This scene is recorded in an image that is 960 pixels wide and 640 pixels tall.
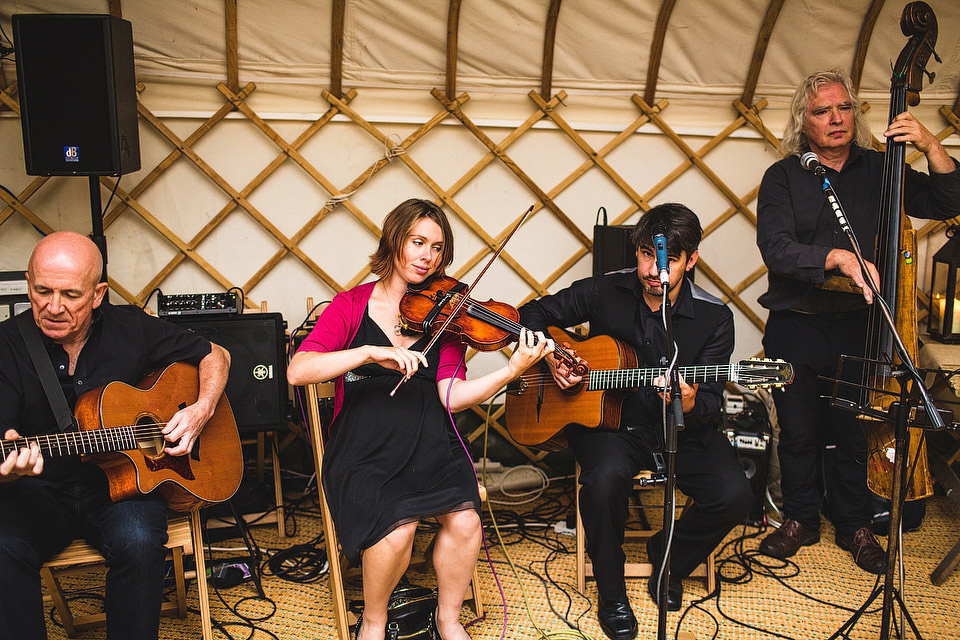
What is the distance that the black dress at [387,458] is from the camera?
2039mm

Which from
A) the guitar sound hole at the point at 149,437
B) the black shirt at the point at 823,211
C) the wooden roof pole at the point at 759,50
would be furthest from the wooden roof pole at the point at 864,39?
the guitar sound hole at the point at 149,437

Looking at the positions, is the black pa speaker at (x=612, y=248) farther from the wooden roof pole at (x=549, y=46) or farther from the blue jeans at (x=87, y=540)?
the blue jeans at (x=87, y=540)

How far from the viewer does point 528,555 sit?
280 centimetres

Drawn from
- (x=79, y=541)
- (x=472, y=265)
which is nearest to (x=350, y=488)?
(x=79, y=541)

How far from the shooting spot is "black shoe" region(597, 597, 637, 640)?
7.45ft

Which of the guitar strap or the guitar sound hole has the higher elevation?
the guitar strap

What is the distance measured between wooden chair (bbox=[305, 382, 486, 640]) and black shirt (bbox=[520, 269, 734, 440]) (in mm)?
627

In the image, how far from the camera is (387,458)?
7.06ft

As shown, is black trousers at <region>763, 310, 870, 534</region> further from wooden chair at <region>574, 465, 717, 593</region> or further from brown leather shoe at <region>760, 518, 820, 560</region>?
wooden chair at <region>574, 465, 717, 593</region>

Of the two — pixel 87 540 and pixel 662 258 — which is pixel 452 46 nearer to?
pixel 662 258

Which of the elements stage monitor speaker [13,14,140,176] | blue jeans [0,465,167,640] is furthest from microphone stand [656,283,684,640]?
stage monitor speaker [13,14,140,176]

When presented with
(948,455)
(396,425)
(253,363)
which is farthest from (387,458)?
(948,455)

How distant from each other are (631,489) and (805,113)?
1.46 meters

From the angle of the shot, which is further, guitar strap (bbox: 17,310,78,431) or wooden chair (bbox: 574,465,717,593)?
wooden chair (bbox: 574,465,717,593)
